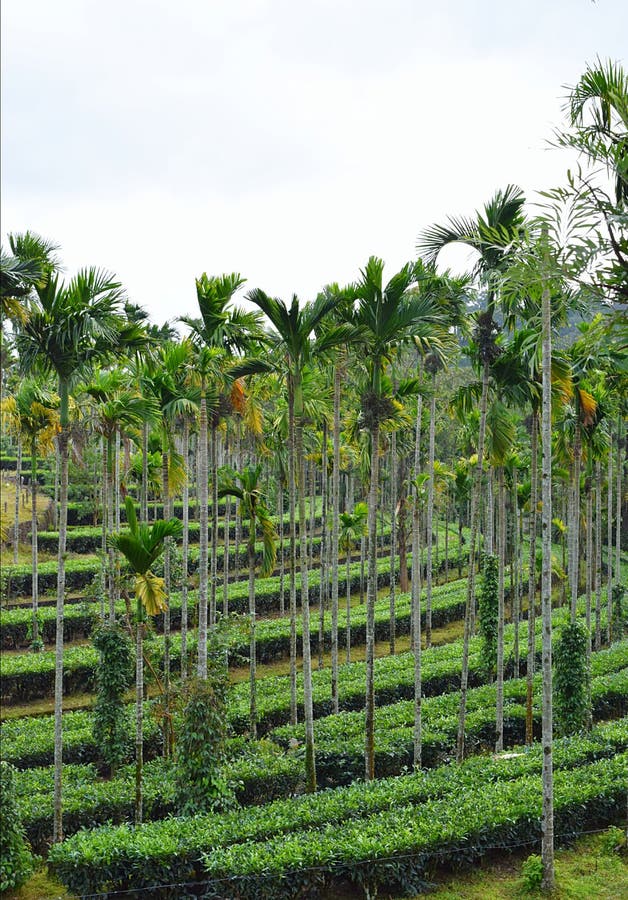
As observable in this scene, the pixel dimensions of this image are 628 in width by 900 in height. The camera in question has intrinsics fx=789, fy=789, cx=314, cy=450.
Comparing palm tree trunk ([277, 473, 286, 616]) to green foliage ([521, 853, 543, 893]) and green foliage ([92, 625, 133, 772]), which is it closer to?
green foliage ([92, 625, 133, 772])

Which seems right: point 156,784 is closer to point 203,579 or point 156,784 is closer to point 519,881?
point 203,579

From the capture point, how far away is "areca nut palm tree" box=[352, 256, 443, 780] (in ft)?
40.6

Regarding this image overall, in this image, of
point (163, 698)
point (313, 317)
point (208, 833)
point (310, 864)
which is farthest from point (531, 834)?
point (313, 317)

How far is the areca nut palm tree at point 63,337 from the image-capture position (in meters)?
12.0

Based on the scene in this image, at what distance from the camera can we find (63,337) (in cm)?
1201

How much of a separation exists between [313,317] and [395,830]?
7.51 meters

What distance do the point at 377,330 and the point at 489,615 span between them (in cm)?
1215

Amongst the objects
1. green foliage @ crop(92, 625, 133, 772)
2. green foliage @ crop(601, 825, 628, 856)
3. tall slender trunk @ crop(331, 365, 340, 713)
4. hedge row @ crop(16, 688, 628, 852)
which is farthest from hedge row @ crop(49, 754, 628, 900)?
tall slender trunk @ crop(331, 365, 340, 713)

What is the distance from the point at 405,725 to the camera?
652 inches

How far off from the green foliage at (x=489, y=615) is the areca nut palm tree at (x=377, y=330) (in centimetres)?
888

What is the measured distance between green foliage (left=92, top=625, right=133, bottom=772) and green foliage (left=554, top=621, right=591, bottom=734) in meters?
8.48

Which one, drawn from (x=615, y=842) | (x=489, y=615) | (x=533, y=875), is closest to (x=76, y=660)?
(x=489, y=615)

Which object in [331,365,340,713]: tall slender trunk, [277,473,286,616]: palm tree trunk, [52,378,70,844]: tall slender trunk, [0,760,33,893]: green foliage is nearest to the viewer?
[0,760,33,893]: green foliage

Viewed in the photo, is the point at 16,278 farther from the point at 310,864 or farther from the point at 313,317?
the point at 310,864
